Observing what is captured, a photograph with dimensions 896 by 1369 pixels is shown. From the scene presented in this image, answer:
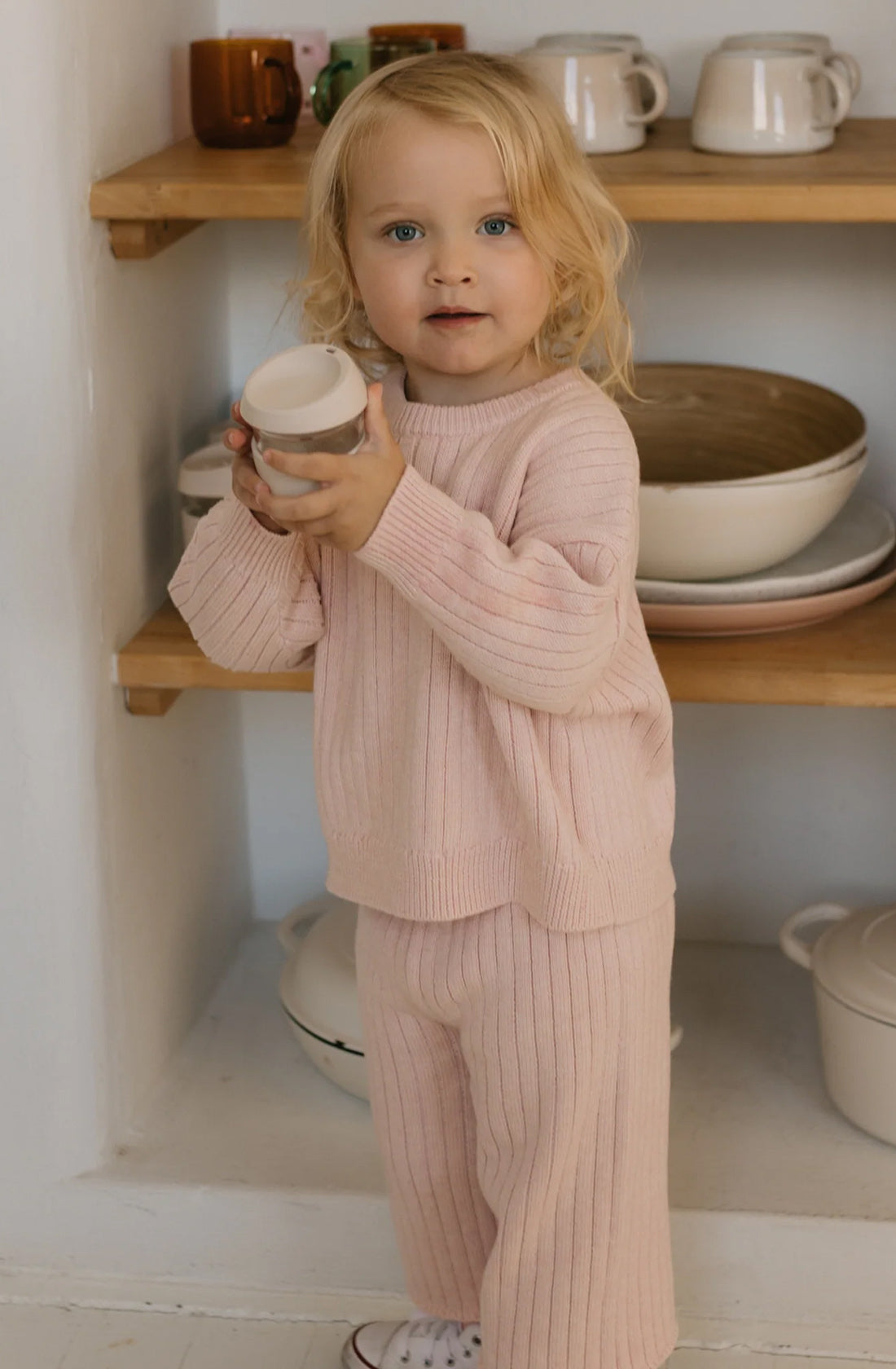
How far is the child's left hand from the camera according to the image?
0.98 metres

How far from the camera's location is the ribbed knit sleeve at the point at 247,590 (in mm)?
1131

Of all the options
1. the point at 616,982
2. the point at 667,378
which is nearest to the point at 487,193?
the point at 616,982

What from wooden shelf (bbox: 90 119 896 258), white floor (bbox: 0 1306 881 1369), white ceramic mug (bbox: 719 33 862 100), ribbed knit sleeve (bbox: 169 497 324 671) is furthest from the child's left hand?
white floor (bbox: 0 1306 881 1369)

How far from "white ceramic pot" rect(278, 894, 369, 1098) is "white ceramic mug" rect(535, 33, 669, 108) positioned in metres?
0.82

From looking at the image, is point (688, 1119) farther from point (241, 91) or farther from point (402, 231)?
Answer: point (241, 91)

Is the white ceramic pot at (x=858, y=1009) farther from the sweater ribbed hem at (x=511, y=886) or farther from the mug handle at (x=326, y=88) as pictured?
the mug handle at (x=326, y=88)

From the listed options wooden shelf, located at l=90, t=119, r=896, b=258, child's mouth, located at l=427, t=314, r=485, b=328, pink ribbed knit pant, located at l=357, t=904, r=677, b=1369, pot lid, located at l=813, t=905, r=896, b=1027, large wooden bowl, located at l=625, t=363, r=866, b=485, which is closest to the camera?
child's mouth, located at l=427, t=314, r=485, b=328

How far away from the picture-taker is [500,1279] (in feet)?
4.03

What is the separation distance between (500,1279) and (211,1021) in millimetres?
612

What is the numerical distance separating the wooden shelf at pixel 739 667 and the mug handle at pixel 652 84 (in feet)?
1.45

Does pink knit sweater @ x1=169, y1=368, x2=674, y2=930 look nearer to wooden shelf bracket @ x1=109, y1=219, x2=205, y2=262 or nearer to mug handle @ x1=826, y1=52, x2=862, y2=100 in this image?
wooden shelf bracket @ x1=109, y1=219, x2=205, y2=262

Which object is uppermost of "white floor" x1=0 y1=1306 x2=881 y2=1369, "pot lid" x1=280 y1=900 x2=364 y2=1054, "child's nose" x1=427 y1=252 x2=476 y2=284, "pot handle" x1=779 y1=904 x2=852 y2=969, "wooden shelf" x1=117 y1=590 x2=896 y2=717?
"child's nose" x1=427 y1=252 x2=476 y2=284

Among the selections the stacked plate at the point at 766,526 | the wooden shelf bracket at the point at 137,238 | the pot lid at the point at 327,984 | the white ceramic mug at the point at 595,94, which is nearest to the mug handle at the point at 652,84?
the white ceramic mug at the point at 595,94

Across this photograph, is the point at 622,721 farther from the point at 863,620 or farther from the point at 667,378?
the point at 667,378
